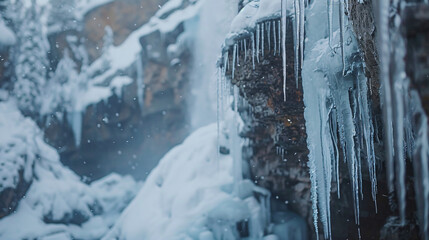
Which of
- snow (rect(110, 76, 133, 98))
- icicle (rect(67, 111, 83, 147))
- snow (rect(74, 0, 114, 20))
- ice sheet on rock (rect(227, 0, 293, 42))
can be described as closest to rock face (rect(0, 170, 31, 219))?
icicle (rect(67, 111, 83, 147))

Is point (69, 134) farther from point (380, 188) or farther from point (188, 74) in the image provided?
point (380, 188)

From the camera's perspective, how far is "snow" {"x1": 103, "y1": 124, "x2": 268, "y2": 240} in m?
5.13

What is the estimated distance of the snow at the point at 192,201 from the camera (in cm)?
513

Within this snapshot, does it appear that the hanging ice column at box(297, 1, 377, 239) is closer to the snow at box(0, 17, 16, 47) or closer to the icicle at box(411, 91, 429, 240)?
the icicle at box(411, 91, 429, 240)

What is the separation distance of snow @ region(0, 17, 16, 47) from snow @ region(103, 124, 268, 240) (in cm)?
851

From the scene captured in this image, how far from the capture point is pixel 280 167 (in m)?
5.18

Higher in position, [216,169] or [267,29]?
[267,29]

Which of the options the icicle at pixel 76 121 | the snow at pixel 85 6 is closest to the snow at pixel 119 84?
the icicle at pixel 76 121

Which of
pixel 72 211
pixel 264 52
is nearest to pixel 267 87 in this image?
pixel 264 52

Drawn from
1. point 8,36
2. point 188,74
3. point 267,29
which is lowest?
point 267,29

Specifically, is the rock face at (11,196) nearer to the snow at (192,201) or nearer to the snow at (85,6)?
the snow at (192,201)

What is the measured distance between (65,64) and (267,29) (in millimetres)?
11516

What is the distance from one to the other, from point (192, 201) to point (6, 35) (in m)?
10.5

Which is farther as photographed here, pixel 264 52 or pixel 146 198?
pixel 146 198
